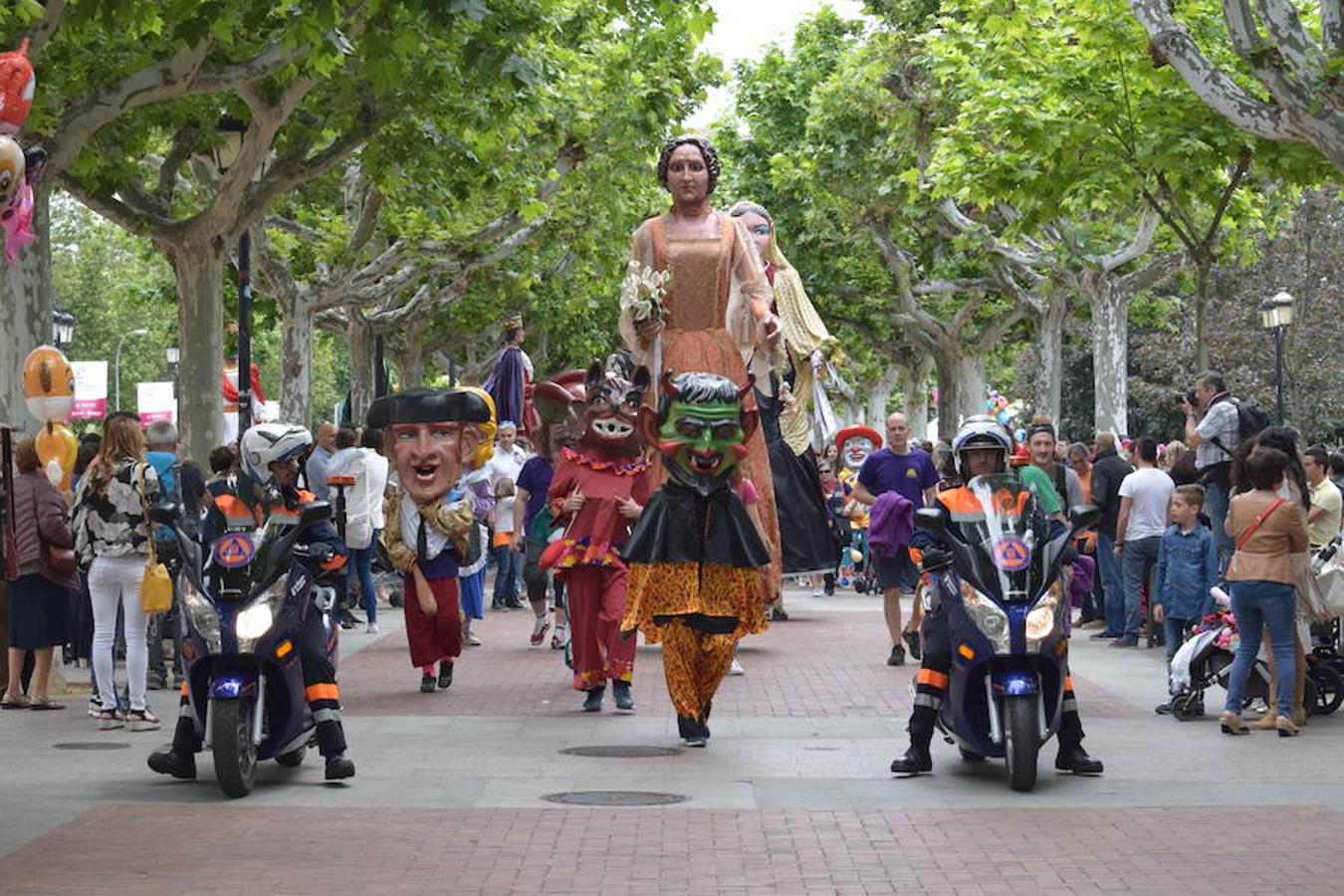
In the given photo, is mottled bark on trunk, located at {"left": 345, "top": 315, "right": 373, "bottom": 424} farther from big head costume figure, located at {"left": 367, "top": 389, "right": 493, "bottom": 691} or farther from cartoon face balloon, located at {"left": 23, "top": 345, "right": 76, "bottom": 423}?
big head costume figure, located at {"left": 367, "top": 389, "right": 493, "bottom": 691}

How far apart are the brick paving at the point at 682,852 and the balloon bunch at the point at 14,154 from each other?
2.49 meters

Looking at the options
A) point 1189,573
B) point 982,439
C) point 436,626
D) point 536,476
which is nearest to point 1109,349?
point 536,476

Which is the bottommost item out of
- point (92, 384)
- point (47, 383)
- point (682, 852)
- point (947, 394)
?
point (682, 852)

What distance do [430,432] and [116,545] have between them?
6.44ft

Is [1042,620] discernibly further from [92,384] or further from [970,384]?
[970,384]

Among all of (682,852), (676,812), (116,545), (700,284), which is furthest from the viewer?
(700,284)

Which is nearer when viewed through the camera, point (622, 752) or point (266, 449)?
point (266, 449)

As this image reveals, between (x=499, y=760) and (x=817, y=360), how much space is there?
26.2 ft

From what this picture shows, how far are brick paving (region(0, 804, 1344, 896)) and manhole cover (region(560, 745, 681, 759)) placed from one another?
6.44 feet

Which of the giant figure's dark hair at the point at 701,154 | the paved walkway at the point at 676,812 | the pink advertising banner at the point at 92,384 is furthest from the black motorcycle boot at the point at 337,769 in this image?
the pink advertising banner at the point at 92,384

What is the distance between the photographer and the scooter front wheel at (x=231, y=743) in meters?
10.4

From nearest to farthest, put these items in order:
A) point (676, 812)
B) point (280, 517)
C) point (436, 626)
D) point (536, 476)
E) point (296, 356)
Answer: point (676, 812)
point (280, 517)
point (436, 626)
point (536, 476)
point (296, 356)

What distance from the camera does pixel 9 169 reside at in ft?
28.1

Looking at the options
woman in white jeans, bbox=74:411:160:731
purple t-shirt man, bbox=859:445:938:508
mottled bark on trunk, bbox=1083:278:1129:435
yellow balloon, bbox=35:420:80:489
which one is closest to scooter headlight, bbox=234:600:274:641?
woman in white jeans, bbox=74:411:160:731
